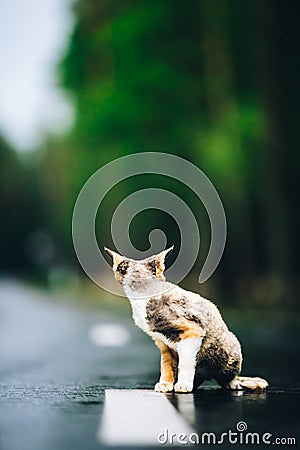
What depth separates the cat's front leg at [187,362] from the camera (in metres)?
2.94

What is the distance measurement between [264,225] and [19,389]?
6859 millimetres

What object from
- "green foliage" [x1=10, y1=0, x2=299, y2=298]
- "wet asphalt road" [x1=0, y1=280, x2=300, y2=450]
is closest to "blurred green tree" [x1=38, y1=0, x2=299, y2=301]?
"green foliage" [x1=10, y1=0, x2=299, y2=298]

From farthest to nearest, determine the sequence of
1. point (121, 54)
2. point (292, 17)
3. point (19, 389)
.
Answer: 1. point (121, 54)
2. point (292, 17)
3. point (19, 389)

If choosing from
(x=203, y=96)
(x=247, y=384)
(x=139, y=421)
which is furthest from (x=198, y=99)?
(x=139, y=421)

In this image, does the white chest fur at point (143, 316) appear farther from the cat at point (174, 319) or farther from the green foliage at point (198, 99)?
the green foliage at point (198, 99)

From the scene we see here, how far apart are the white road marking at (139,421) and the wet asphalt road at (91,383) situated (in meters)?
0.03

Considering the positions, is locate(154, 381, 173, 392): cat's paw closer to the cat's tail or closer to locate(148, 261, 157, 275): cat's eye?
the cat's tail

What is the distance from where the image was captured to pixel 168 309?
9.70ft

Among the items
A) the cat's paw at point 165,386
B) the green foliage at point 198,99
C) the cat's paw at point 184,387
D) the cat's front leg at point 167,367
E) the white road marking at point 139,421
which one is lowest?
the white road marking at point 139,421

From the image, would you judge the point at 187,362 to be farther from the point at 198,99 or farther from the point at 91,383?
the point at 198,99

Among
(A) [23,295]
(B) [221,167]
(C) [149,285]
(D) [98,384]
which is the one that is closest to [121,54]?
(B) [221,167]

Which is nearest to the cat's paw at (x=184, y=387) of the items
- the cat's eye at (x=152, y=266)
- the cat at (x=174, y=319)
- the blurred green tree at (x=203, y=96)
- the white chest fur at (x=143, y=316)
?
the cat at (x=174, y=319)

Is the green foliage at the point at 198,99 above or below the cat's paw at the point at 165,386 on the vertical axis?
above

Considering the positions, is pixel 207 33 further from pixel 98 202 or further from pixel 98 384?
pixel 98 384
